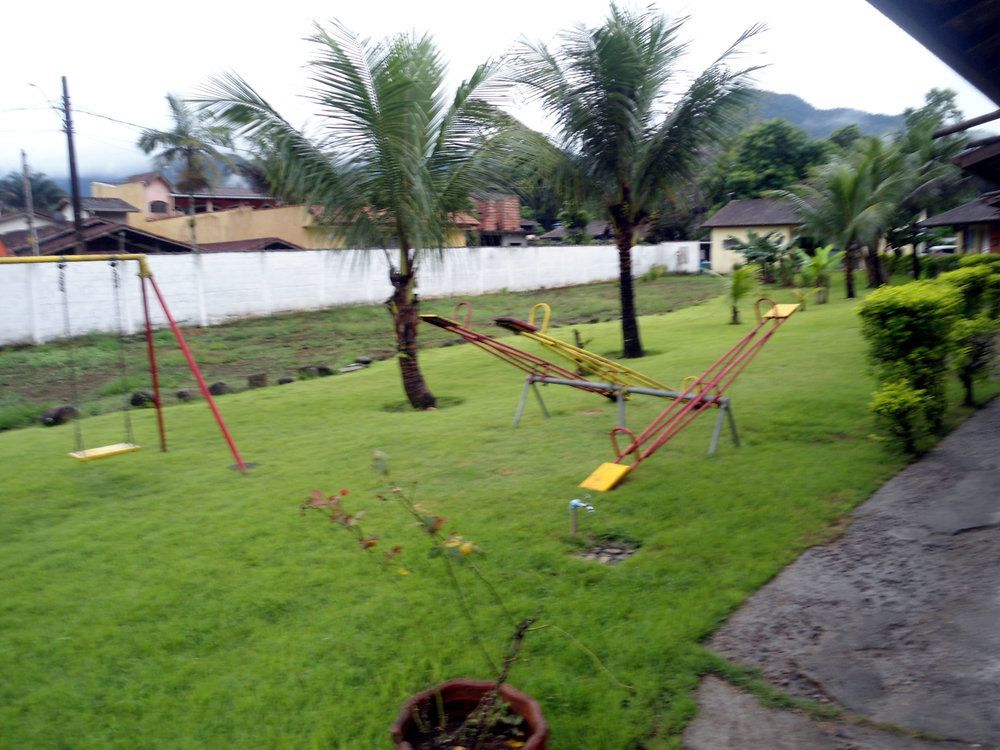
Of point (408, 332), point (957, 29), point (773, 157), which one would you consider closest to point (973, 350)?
point (957, 29)

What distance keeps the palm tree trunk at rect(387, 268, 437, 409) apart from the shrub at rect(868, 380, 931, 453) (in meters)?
5.89

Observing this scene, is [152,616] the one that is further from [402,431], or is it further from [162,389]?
[162,389]

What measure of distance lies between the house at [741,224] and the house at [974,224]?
7468mm

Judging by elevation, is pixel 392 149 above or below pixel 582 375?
above

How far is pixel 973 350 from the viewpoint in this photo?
834 centimetres

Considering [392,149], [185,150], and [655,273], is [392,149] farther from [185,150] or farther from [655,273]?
[655,273]

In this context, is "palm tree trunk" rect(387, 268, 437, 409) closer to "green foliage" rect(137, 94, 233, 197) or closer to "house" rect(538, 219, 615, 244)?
"green foliage" rect(137, 94, 233, 197)

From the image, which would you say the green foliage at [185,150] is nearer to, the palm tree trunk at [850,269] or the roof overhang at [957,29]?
the palm tree trunk at [850,269]

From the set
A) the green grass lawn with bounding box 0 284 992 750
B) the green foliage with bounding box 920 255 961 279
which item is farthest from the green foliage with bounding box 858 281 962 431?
the green foliage with bounding box 920 255 961 279

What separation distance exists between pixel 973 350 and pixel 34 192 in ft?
219

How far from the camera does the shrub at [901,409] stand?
6781 millimetres

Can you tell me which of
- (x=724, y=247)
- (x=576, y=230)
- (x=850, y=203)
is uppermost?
(x=576, y=230)

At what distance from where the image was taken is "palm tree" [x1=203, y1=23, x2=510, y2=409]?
9.86 meters

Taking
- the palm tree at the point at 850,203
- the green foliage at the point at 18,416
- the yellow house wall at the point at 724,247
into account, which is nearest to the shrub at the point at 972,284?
the green foliage at the point at 18,416
